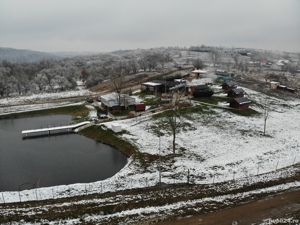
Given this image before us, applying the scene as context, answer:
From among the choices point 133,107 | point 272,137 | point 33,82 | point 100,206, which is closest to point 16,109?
point 133,107

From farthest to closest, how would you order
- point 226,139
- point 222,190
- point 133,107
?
point 133,107 < point 226,139 < point 222,190

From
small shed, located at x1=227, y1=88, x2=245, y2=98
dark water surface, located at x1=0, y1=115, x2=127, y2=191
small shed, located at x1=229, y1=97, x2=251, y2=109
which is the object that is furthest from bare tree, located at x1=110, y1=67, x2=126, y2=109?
small shed, located at x1=227, y1=88, x2=245, y2=98

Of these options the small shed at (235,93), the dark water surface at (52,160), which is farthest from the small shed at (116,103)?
the small shed at (235,93)

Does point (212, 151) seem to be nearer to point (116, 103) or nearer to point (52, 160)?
point (52, 160)

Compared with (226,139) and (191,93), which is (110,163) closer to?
(226,139)

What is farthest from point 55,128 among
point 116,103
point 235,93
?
point 235,93

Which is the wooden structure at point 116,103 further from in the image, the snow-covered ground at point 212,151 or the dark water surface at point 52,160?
the dark water surface at point 52,160
